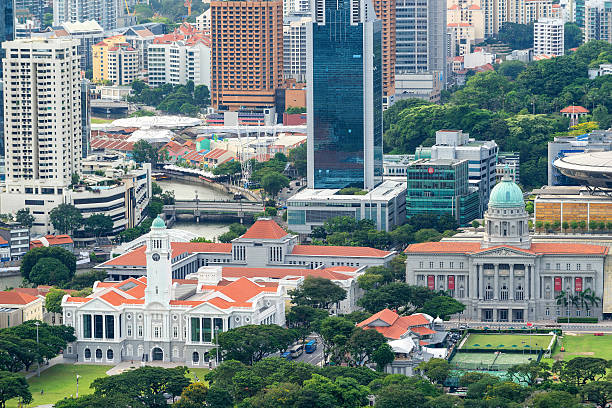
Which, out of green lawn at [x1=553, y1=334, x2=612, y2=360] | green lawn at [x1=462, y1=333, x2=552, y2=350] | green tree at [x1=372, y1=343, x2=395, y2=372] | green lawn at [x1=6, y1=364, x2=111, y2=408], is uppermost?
green tree at [x1=372, y1=343, x2=395, y2=372]

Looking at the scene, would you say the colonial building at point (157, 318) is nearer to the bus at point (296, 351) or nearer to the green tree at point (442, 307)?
the bus at point (296, 351)

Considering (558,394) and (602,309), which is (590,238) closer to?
(602,309)

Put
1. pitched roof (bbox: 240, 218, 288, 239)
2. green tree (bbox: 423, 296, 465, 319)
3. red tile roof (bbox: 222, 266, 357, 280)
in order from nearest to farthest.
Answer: green tree (bbox: 423, 296, 465, 319) → red tile roof (bbox: 222, 266, 357, 280) → pitched roof (bbox: 240, 218, 288, 239)

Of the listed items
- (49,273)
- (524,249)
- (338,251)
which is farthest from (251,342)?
(49,273)

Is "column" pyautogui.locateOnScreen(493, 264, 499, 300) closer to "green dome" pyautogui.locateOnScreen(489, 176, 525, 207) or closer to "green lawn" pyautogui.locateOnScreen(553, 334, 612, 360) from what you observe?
"green dome" pyautogui.locateOnScreen(489, 176, 525, 207)

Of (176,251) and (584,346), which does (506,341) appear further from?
(176,251)

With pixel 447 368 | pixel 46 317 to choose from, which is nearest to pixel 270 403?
pixel 447 368

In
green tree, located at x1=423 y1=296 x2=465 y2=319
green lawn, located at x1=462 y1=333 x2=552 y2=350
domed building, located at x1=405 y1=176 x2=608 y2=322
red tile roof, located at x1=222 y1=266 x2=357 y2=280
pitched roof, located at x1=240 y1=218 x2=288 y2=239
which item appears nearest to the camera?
green lawn, located at x1=462 y1=333 x2=552 y2=350

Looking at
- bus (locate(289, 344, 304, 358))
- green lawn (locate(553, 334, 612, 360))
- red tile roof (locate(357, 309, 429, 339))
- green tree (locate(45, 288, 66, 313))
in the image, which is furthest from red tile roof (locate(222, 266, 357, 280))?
green lawn (locate(553, 334, 612, 360))
